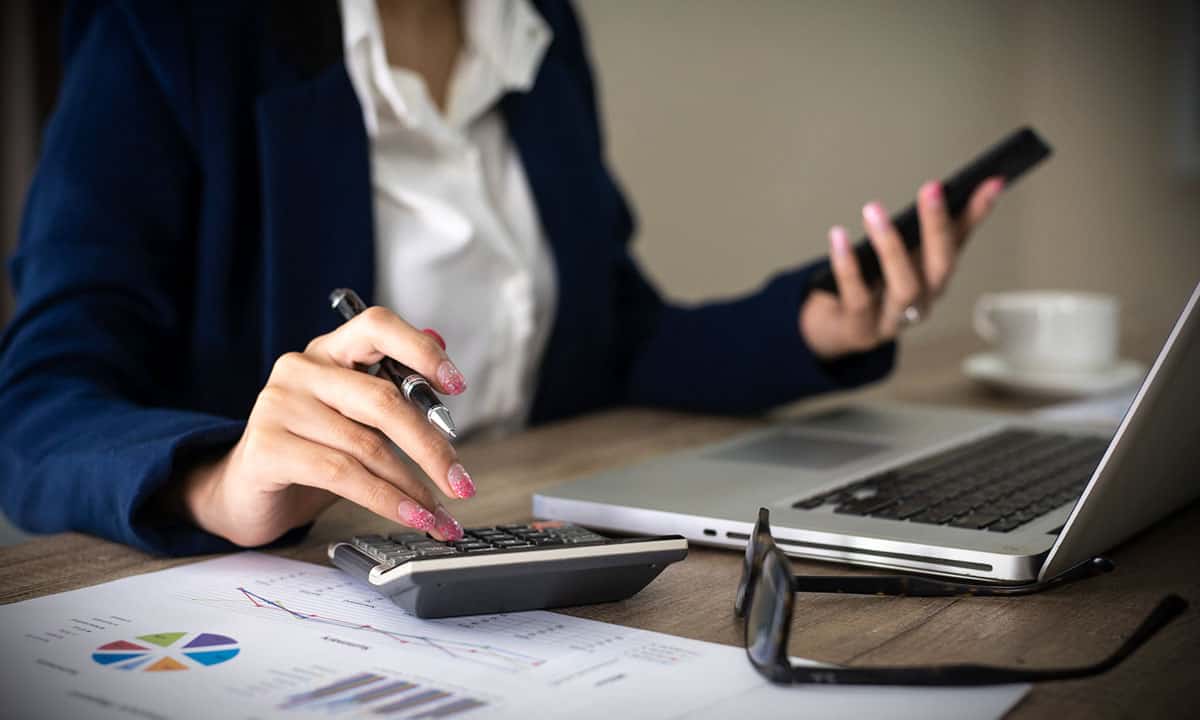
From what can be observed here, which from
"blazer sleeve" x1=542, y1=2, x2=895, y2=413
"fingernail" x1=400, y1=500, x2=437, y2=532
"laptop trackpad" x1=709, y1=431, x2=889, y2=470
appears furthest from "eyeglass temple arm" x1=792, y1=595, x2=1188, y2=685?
"blazer sleeve" x1=542, y1=2, x2=895, y2=413

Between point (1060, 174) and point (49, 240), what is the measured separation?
3.96 metres

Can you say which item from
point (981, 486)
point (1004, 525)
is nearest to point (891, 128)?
point (981, 486)

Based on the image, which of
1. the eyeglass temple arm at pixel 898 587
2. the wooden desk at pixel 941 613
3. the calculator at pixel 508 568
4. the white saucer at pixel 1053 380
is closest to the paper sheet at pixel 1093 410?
the white saucer at pixel 1053 380

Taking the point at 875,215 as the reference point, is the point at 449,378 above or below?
below

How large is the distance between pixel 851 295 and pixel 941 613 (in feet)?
1.78

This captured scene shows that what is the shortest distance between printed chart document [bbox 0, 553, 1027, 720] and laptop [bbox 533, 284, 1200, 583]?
141mm

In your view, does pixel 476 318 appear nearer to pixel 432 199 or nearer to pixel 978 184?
Answer: pixel 432 199

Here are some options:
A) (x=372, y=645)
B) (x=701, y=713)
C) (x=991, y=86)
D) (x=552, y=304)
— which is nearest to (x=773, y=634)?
(x=701, y=713)

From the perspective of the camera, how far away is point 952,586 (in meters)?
0.57

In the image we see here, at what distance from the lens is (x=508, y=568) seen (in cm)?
53

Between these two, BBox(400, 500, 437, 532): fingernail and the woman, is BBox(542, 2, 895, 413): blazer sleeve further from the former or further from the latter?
BBox(400, 500, 437, 532): fingernail

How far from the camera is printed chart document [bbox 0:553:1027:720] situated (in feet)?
1.48

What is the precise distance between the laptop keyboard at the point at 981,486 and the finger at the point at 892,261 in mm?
166

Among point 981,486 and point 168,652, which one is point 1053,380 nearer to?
point 981,486
